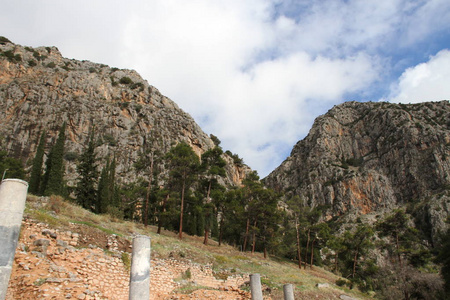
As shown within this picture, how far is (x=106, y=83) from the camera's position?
9862 centimetres

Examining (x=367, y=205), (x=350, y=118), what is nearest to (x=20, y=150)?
(x=367, y=205)

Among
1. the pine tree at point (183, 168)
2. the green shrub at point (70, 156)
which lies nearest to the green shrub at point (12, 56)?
the green shrub at point (70, 156)

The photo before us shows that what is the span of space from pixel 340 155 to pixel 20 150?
9812 centimetres

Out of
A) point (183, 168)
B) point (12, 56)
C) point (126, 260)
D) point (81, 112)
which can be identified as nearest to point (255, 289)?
point (126, 260)

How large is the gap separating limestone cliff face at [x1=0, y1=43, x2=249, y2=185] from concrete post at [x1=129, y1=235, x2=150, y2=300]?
62958 millimetres

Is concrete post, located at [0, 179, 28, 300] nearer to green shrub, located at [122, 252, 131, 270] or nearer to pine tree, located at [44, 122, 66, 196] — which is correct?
green shrub, located at [122, 252, 131, 270]

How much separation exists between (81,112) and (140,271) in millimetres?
83581

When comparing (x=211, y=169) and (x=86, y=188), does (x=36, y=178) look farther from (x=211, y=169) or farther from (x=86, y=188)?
(x=211, y=169)

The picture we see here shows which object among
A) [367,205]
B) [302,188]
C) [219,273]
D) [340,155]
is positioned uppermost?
[340,155]

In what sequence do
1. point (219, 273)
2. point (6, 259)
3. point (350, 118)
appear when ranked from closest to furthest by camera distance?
point (6, 259)
point (219, 273)
point (350, 118)

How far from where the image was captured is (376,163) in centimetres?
9556

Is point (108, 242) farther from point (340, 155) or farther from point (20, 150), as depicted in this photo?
point (340, 155)

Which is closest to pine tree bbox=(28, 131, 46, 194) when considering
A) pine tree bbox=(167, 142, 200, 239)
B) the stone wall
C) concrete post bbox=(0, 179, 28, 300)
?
pine tree bbox=(167, 142, 200, 239)

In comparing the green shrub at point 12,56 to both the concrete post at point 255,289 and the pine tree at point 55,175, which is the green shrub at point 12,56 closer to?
the pine tree at point 55,175
